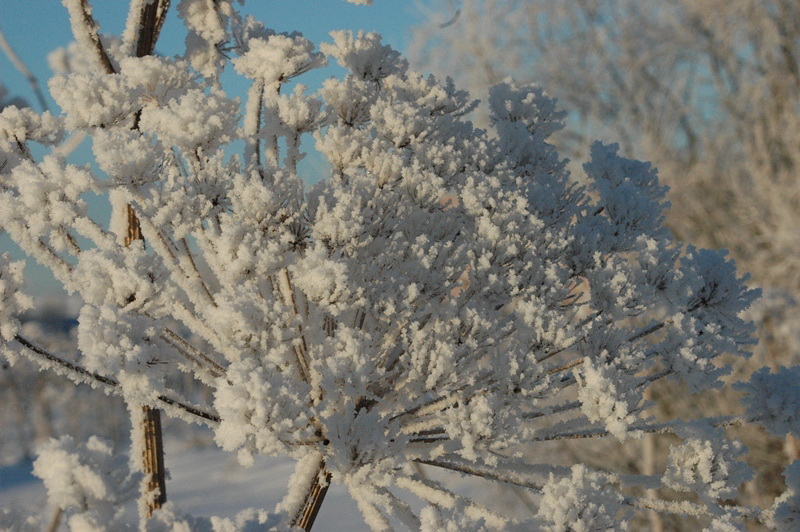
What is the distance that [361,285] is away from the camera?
2217 mm

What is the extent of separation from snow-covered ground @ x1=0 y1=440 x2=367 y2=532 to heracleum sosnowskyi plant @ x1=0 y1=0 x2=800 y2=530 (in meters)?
15.1

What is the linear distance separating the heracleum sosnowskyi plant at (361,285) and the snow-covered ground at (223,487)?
15.1 metres

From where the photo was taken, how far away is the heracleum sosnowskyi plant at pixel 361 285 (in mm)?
1973

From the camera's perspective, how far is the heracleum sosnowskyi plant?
197cm

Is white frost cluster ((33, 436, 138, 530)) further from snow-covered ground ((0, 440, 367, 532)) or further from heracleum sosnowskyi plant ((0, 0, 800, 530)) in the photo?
snow-covered ground ((0, 440, 367, 532))

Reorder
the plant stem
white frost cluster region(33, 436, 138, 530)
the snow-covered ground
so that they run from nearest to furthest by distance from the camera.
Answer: white frost cluster region(33, 436, 138, 530) < the plant stem < the snow-covered ground

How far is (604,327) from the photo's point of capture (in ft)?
8.01

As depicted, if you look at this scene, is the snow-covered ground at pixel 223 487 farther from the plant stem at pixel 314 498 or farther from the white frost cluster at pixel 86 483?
the white frost cluster at pixel 86 483

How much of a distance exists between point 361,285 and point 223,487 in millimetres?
25436

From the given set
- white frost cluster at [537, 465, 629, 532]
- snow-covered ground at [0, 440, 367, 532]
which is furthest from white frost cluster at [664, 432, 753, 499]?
snow-covered ground at [0, 440, 367, 532]

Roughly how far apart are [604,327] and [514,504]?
520 inches

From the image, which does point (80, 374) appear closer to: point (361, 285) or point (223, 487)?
point (361, 285)

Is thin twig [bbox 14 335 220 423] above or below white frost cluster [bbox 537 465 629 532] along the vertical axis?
above

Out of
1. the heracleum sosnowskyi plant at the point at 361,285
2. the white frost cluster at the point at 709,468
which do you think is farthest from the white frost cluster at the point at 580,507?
the white frost cluster at the point at 709,468
